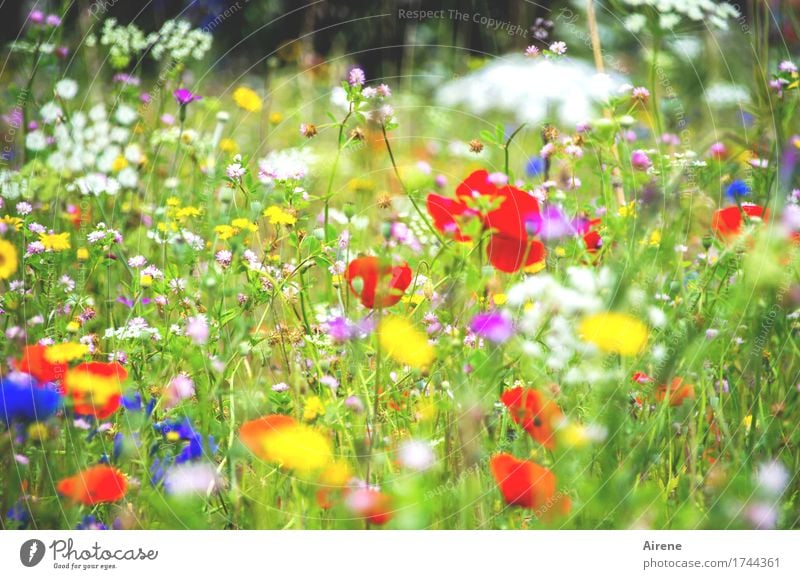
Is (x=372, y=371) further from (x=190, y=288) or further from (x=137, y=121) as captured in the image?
(x=137, y=121)

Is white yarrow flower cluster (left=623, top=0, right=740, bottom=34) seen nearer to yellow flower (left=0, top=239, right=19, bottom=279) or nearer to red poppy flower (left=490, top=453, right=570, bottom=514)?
red poppy flower (left=490, top=453, right=570, bottom=514)

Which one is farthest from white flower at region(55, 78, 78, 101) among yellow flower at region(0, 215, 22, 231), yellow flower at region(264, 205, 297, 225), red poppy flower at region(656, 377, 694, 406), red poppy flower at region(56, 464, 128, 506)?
red poppy flower at region(656, 377, 694, 406)

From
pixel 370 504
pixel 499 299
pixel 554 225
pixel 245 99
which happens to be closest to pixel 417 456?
pixel 370 504

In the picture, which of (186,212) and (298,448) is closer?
(298,448)

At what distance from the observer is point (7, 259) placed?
725 millimetres

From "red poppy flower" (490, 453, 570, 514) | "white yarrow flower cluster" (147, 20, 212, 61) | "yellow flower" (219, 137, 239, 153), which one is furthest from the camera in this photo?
"yellow flower" (219, 137, 239, 153)

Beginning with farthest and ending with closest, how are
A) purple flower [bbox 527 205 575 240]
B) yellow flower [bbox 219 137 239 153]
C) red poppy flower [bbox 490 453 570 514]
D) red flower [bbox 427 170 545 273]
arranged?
1. yellow flower [bbox 219 137 239 153]
2. purple flower [bbox 527 205 575 240]
3. red flower [bbox 427 170 545 273]
4. red poppy flower [bbox 490 453 570 514]

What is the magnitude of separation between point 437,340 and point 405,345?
1.2 inches

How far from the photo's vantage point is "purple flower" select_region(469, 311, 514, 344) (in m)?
0.64

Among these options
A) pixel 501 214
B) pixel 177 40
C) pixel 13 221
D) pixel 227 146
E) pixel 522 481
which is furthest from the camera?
pixel 227 146

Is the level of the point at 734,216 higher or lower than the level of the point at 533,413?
higher

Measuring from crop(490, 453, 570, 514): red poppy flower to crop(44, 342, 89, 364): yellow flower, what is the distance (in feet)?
1.14

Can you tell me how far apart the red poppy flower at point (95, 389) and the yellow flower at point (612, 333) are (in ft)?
1.24

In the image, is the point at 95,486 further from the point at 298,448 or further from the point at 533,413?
the point at 533,413
